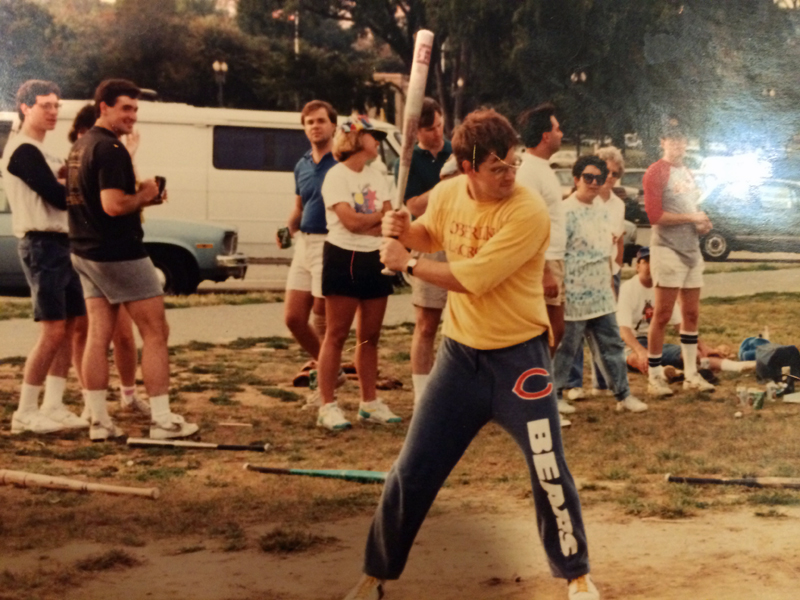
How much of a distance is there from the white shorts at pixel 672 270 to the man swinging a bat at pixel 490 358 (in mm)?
2726

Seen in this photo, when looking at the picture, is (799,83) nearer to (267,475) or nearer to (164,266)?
(267,475)

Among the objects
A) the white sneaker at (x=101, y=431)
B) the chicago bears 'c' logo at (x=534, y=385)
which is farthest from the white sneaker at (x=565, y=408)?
the chicago bears 'c' logo at (x=534, y=385)

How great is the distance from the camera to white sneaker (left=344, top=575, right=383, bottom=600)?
12.8 ft

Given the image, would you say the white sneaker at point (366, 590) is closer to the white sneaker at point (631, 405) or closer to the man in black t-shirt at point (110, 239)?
the man in black t-shirt at point (110, 239)

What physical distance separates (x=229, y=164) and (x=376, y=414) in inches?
116

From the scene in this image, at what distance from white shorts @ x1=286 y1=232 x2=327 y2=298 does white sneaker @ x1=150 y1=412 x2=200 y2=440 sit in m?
1.03

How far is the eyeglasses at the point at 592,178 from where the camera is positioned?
A: 20.5 feet

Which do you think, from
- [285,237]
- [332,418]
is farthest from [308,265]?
[332,418]

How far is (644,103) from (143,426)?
3.12 meters

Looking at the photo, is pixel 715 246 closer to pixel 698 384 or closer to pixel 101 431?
pixel 698 384

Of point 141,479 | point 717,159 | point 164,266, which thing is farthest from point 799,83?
point 164,266

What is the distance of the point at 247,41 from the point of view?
625 cm

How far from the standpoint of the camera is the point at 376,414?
6.27 m

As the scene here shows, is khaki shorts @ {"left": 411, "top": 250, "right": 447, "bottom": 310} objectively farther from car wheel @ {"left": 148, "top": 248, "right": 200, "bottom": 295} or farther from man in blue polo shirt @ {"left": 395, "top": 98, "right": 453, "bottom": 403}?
car wheel @ {"left": 148, "top": 248, "right": 200, "bottom": 295}
